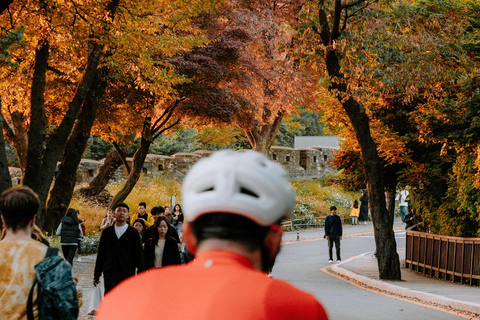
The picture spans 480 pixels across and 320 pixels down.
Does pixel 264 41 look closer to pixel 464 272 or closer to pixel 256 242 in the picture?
pixel 464 272

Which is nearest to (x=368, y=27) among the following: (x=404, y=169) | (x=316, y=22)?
(x=316, y=22)

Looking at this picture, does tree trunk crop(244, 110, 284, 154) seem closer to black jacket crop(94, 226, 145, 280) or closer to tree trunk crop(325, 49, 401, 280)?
tree trunk crop(325, 49, 401, 280)

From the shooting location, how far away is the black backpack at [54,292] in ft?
13.5

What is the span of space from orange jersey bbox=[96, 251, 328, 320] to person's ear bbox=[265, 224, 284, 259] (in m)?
0.10

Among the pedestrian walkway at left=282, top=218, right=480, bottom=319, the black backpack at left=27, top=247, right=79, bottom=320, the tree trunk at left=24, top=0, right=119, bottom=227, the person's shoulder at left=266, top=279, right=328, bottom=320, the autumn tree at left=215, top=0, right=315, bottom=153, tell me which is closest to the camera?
the person's shoulder at left=266, top=279, right=328, bottom=320

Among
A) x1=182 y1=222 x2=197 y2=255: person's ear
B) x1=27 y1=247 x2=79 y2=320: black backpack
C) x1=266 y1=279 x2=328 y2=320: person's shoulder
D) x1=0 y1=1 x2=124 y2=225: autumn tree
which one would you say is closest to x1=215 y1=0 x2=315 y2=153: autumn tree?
x1=0 y1=1 x2=124 y2=225: autumn tree

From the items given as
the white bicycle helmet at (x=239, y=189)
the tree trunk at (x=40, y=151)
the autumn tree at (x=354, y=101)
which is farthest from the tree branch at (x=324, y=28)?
the white bicycle helmet at (x=239, y=189)

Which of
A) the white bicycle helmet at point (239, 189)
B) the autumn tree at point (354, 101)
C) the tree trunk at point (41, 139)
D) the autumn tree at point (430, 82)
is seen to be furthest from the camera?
the autumn tree at point (354, 101)

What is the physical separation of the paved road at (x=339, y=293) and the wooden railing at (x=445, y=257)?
2769 millimetres

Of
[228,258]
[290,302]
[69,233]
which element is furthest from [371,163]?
[290,302]

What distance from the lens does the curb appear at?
38.9 ft

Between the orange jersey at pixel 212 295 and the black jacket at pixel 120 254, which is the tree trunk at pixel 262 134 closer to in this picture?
the black jacket at pixel 120 254

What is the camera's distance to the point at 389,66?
51.0 ft

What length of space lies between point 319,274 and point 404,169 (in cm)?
377
